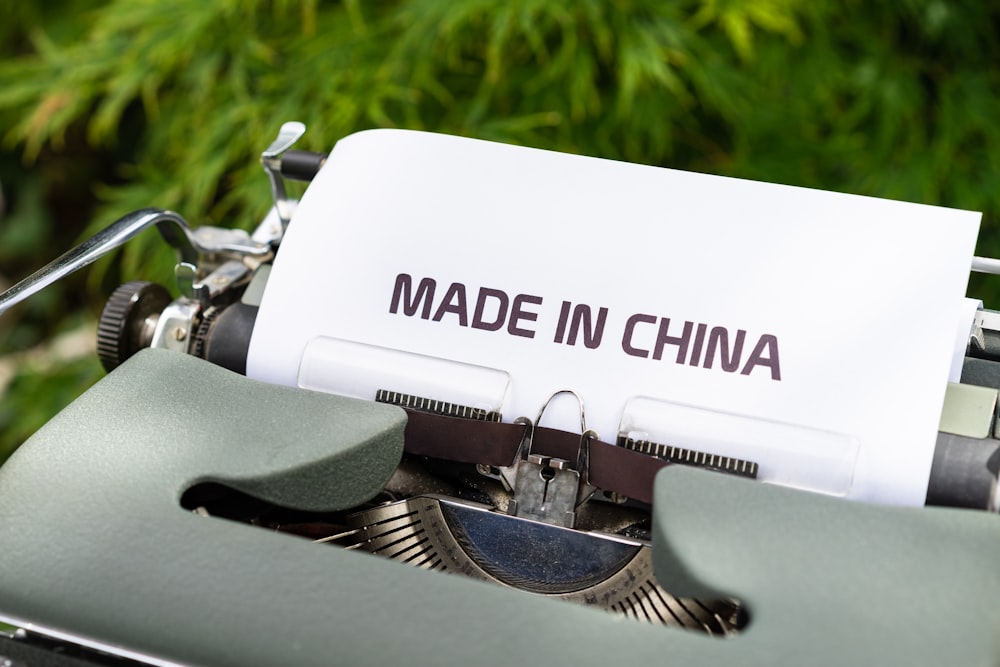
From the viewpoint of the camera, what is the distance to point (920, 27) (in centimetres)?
183

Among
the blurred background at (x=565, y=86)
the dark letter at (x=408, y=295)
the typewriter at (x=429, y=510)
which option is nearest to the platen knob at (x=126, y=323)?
the typewriter at (x=429, y=510)

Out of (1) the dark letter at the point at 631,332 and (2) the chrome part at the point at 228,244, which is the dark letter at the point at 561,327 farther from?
(2) the chrome part at the point at 228,244

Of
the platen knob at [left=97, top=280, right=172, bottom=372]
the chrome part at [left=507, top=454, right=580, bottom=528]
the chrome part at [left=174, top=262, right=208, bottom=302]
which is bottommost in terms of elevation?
the chrome part at [left=507, top=454, right=580, bottom=528]

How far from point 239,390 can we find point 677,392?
14.2 inches

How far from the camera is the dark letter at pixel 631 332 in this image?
92 cm

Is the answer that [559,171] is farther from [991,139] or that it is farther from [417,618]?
[991,139]

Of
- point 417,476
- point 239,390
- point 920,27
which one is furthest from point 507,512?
point 920,27

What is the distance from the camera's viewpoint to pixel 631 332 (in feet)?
3.04

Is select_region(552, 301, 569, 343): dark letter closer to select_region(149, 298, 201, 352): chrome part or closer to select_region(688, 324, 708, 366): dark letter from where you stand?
select_region(688, 324, 708, 366): dark letter

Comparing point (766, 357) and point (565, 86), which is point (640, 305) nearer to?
point (766, 357)

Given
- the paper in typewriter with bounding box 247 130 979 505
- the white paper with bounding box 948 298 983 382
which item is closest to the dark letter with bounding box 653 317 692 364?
the paper in typewriter with bounding box 247 130 979 505

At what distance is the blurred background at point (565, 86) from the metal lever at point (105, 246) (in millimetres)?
584

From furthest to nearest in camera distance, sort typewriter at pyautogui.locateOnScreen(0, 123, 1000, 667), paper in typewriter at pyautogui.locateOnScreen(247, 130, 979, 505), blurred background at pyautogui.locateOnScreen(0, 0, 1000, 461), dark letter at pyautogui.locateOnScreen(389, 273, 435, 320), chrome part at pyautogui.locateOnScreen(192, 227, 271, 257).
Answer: blurred background at pyautogui.locateOnScreen(0, 0, 1000, 461) < chrome part at pyautogui.locateOnScreen(192, 227, 271, 257) < dark letter at pyautogui.locateOnScreen(389, 273, 435, 320) < paper in typewriter at pyautogui.locateOnScreen(247, 130, 979, 505) < typewriter at pyautogui.locateOnScreen(0, 123, 1000, 667)

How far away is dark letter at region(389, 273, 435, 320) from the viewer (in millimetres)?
973
